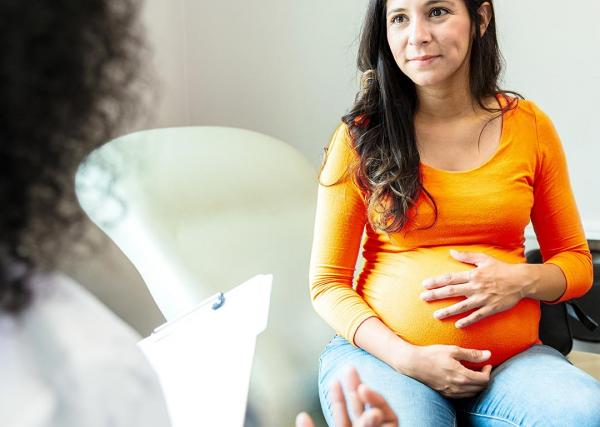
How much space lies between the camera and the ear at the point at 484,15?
117 cm

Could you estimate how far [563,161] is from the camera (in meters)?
1.20

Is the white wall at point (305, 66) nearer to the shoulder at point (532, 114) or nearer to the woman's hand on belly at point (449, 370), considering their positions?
the shoulder at point (532, 114)

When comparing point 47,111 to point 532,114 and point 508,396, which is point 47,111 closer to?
point 508,396

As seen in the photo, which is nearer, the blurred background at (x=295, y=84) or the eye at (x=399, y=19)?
the eye at (x=399, y=19)

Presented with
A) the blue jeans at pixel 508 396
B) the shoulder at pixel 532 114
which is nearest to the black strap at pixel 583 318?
the blue jeans at pixel 508 396

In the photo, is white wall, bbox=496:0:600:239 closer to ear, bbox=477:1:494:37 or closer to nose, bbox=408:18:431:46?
ear, bbox=477:1:494:37

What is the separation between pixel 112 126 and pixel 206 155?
97 centimetres

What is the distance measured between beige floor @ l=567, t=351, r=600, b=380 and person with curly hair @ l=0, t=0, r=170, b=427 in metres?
1.34

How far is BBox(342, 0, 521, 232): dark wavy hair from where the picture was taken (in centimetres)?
112

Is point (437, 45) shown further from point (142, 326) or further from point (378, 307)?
point (142, 326)

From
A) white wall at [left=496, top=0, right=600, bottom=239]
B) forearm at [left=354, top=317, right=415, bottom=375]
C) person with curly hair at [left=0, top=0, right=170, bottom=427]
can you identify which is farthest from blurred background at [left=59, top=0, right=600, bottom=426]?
person with curly hair at [left=0, top=0, right=170, bottom=427]

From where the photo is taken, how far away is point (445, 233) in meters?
1.12

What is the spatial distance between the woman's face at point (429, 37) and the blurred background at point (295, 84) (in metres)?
0.46

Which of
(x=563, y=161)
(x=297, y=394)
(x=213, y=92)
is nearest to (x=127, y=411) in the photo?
(x=297, y=394)
